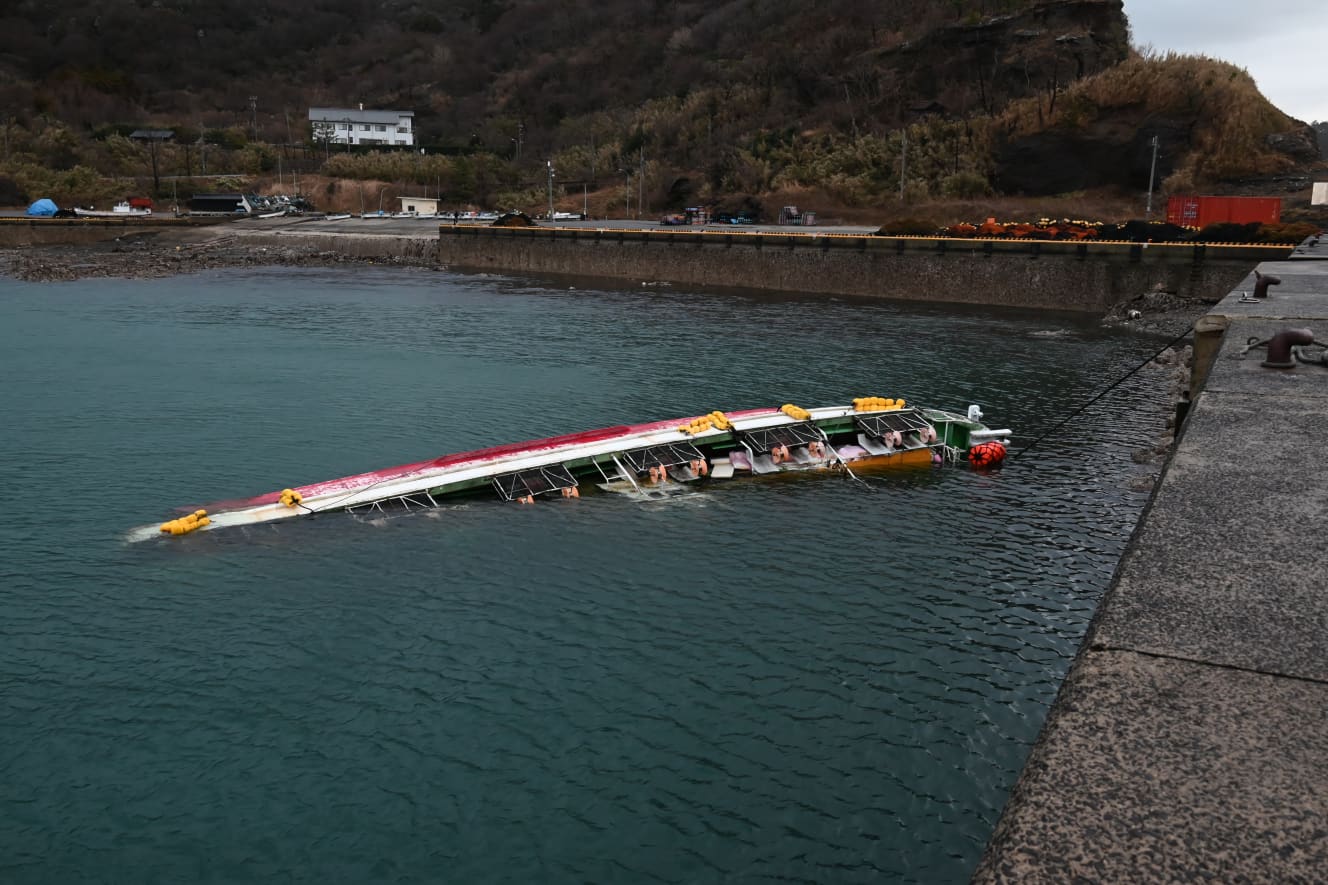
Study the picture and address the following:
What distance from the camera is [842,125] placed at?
12125 cm

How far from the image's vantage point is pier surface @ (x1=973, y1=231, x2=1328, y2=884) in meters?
6.29

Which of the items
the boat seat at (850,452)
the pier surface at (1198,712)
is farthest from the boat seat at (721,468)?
the pier surface at (1198,712)

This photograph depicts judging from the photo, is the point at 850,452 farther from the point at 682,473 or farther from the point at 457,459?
the point at 457,459

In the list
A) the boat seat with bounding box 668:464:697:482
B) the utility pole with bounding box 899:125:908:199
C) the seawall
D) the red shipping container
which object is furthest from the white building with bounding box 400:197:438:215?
the boat seat with bounding box 668:464:697:482

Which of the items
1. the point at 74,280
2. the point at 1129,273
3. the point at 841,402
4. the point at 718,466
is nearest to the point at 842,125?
the point at 1129,273

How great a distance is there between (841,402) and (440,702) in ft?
80.4

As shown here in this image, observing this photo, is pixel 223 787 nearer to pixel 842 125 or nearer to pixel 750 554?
pixel 750 554

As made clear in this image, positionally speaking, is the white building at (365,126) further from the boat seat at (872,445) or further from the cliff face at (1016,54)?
the boat seat at (872,445)

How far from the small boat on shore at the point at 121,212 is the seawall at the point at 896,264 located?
59.3 meters

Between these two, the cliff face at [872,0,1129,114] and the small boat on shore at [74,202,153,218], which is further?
the small boat on shore at [74,202,153,218]

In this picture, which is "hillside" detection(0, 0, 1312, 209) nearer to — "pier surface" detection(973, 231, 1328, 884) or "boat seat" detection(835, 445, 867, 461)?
"boat seat" detection(835, 445, 867, 461)

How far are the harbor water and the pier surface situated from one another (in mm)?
5281

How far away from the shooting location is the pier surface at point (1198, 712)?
6289mm

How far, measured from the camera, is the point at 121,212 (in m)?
130
